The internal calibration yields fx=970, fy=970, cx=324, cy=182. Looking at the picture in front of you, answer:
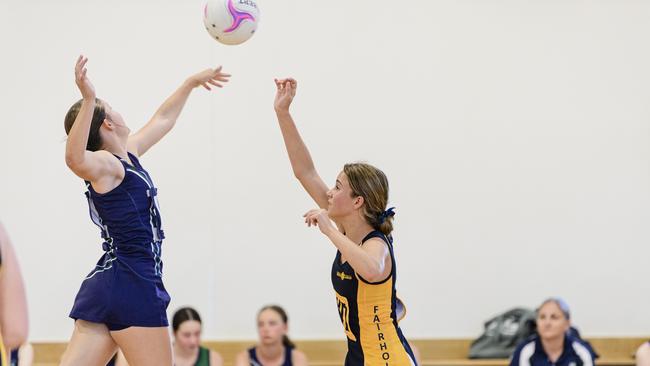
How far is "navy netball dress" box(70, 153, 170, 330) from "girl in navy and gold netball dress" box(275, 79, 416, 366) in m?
0.68

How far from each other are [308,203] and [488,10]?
2.18 metres

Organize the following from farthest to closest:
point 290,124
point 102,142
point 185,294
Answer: point 185,294 < point 290,124 < point 102,142

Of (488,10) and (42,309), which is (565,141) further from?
(42,309)

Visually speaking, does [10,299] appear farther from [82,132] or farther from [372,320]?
[372,320]

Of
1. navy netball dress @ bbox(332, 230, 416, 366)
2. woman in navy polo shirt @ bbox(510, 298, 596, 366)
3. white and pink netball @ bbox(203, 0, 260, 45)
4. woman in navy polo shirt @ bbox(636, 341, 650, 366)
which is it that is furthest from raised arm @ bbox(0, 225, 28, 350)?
woman in navy polo shirt @ bbox(510, 298, 596, 366)

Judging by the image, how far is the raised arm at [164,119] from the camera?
175 inches

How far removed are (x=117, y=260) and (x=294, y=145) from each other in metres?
0.96

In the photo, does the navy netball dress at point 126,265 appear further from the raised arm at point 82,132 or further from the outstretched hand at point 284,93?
the outstretched hand at point 284,93

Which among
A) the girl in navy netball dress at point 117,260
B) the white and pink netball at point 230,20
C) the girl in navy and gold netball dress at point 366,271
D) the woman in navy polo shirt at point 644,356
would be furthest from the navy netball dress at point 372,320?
the woman in navy polo shirt at point 644,356

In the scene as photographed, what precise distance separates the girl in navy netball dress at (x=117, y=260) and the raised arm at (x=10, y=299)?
4.80 feet

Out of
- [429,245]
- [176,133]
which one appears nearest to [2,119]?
[176,133]

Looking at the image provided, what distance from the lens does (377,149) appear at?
785 cm

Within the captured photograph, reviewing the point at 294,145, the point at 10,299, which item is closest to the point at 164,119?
the point at 294,145

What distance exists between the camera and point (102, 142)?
3979mm
